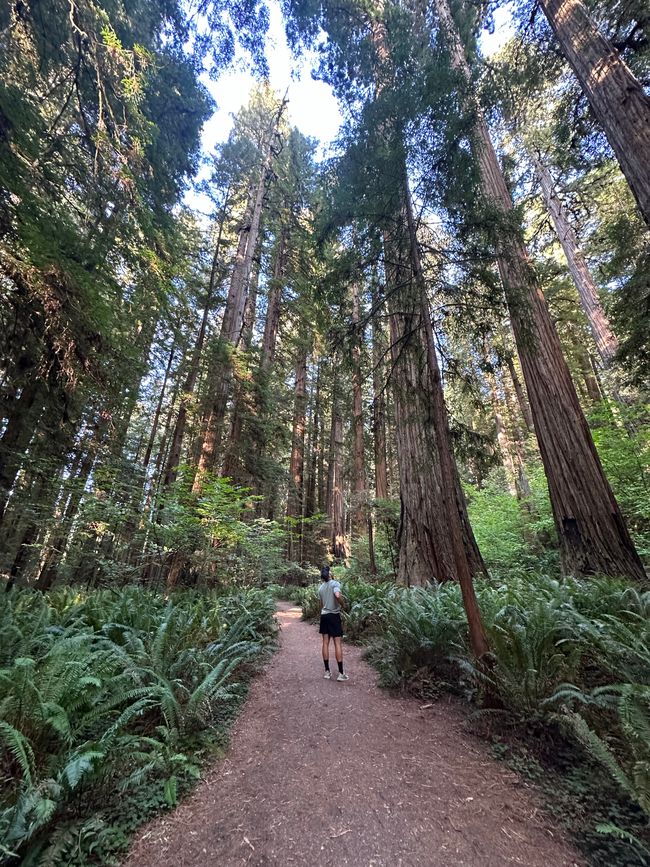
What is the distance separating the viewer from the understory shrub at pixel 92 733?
1.79m

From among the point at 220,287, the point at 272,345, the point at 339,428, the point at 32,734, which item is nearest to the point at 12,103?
the point at 32,734

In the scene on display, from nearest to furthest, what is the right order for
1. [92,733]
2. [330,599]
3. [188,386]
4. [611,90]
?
[92,733] → [611,90] → [330,599] → [188,386]

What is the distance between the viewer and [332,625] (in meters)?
4.90

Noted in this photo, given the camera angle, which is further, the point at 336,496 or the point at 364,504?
the point at 336,496

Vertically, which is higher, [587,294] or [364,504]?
[587,294]

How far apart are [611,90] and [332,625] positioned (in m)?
8.34

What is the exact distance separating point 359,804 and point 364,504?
768 cm

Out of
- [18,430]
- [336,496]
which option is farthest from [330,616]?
[336,496]

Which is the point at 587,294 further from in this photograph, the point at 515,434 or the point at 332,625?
the point at 332,625

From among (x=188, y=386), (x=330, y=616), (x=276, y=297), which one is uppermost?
(x=276, y=297)

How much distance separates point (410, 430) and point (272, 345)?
8.77 meters

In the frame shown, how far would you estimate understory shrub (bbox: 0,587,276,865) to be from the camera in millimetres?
1788

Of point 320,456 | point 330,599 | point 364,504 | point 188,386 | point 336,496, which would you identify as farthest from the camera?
point 320,456

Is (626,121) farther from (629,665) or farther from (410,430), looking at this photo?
(629,665)
